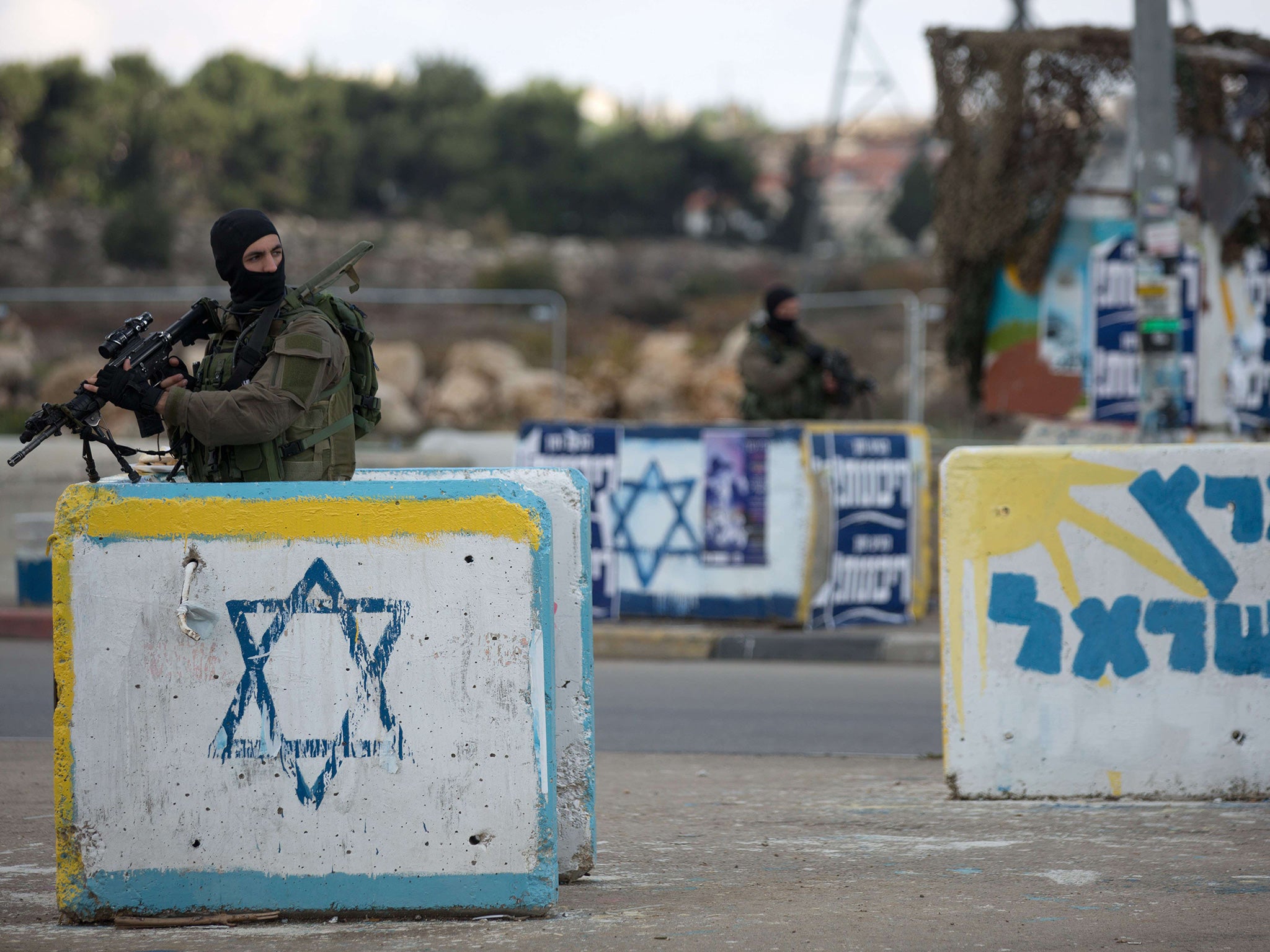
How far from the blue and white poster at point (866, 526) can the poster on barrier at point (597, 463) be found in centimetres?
132

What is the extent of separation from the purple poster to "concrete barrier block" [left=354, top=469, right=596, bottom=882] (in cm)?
553

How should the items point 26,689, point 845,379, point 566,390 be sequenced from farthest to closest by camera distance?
1. point 566,390
2. point 845,379
3. point 26,689

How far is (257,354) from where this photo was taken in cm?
380

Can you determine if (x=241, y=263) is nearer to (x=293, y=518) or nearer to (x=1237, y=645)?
(x=293, y=518)

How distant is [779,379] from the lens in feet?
35.0

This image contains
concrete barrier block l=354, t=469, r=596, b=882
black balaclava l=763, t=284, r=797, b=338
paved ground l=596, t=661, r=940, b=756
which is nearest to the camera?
concrete barrier block l=354, t=469, r=596, b=882

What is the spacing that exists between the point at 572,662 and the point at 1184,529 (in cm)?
222

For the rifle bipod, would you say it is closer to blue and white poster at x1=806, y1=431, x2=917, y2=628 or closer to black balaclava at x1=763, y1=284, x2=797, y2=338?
blue and white poster at x1=806, y1=431, x2=917, y2=628

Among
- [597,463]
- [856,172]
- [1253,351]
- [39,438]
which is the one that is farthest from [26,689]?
[856,172]

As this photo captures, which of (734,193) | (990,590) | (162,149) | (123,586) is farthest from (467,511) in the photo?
(734,193)

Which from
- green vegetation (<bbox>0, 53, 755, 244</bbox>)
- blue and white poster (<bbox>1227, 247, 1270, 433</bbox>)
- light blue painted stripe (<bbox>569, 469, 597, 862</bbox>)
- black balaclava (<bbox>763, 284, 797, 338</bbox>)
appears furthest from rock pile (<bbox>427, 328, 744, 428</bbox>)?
green vegetation (<bbox>0, 53, 755, 244</bbox>)

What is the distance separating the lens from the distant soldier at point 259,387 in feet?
12.0

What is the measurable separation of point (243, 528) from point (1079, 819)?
2837 millimetres

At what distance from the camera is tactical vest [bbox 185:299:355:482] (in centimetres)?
388
